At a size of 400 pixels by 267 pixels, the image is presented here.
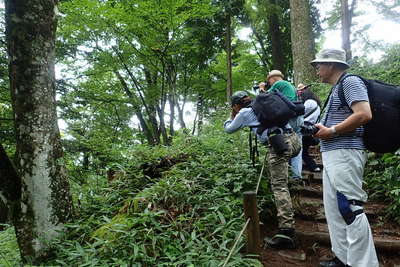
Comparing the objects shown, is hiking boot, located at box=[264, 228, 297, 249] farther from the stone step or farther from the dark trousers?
the dark trousers

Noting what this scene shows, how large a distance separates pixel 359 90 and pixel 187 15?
788 centimetres

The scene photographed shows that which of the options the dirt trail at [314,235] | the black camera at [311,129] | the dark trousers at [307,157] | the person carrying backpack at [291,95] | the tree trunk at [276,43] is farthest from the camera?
the tree trunk at [276,43]

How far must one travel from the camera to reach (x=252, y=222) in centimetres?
287

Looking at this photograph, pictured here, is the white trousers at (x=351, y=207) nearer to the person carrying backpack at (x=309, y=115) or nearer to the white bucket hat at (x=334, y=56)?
the white bucket hat at (x=334, y=56)

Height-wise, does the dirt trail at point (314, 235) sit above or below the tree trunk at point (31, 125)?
below

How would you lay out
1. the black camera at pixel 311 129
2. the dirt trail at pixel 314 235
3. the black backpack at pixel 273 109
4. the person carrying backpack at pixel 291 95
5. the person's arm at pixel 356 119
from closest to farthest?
1. the person's arm at pixel 356 119
2. the black camera at pixel 311 129
3. the dirt trail at pixel 314 235
4. the black backpack at pixel 273 109
5. the person carrying backpack at pixel 291 95

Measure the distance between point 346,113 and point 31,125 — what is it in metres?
3.45

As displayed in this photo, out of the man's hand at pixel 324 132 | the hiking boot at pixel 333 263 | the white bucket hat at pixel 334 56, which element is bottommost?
the hiking boot at pixel 333 263

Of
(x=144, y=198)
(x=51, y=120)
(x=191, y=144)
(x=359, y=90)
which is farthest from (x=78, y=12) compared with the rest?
(x=359, y=90)

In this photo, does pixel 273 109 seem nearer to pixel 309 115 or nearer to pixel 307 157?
pixel 309 115

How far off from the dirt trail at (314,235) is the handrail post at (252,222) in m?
0.46

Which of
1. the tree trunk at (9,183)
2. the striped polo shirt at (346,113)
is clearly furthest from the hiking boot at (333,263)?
the tree trunk at (9,183)

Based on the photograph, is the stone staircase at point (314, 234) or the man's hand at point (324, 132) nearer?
the man's hand at point (324, 132)

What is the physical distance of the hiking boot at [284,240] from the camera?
357 cm
